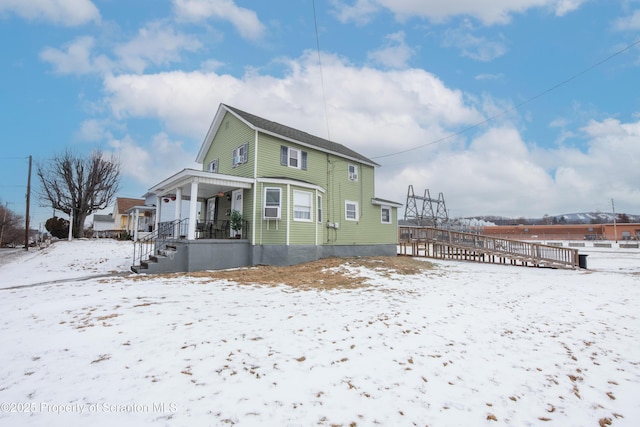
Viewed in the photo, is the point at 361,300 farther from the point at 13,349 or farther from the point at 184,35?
the point at 184,35

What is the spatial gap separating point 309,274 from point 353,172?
960 cm

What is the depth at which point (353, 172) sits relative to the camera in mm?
19125

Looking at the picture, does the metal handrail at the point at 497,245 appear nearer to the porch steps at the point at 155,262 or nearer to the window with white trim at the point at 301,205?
the window with white trim at the point at 301,205

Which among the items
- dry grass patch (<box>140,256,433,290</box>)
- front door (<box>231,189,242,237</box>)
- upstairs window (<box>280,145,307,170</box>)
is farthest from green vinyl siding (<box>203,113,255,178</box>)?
dry grass patch (<box>140,256,433,290</box>)

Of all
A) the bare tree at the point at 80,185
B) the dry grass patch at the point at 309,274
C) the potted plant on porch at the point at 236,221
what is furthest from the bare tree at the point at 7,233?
the dry grass patch at the point at 309,274

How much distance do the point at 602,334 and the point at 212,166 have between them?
1821 centimetres

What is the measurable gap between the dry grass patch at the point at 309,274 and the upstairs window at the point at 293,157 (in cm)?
535

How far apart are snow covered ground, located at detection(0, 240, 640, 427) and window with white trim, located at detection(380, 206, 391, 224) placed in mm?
12892

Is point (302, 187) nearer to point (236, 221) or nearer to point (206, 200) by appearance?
point (236, 221)

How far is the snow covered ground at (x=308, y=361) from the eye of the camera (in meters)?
2.96

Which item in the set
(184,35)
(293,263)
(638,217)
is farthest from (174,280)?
(638,217)

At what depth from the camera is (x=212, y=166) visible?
1820cm

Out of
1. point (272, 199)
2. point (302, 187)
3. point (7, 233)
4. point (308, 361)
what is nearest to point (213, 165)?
point (272, 199)

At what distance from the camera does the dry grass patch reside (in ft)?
31.9
